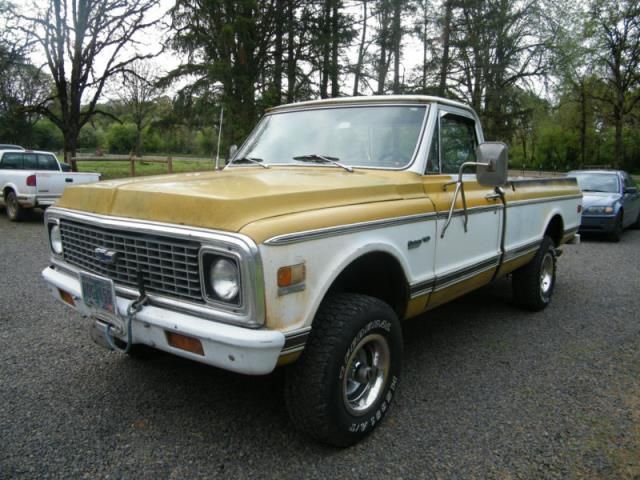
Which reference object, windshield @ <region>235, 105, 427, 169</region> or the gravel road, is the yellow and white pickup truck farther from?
the gravel road

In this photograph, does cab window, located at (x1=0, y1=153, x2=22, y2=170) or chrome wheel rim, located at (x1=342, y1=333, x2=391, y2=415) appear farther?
cab window, located at (x1=0, y1=153, x2=22, y2=170)

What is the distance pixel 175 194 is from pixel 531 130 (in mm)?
20255

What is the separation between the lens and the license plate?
247cm

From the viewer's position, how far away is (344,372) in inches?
Answer: 96.0

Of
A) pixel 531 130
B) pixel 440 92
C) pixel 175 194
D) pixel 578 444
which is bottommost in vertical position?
pixel 578 444

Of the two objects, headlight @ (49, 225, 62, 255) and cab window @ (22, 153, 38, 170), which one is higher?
cab window @ (22, 153, 38, 170)

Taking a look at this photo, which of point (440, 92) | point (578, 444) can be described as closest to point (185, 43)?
point (440, 92)

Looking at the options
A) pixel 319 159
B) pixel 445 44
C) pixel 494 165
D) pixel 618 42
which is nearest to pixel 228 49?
pixel 445 44

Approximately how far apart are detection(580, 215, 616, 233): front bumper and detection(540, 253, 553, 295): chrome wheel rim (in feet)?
18.1

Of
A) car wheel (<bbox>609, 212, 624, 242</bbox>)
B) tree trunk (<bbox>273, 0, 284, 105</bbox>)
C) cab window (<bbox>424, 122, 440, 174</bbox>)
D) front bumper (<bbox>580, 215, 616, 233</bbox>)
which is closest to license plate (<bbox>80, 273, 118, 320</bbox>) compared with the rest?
cab window (<bbox>424, 122, 440, 174</bbox>)

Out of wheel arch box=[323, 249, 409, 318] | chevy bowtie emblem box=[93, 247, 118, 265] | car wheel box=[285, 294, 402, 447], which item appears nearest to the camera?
car wheel box=[285, 294, 402, 447]

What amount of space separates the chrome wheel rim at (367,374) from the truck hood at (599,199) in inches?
342

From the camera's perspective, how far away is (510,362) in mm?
3764

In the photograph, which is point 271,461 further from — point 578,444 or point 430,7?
point 430,7
